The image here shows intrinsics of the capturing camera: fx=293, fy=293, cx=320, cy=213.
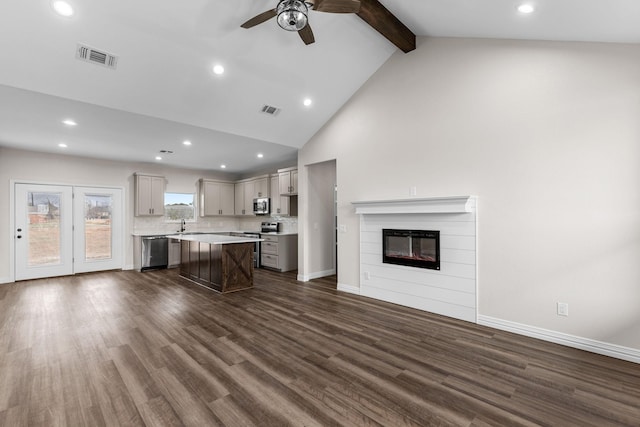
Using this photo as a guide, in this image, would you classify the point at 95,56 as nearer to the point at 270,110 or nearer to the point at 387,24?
the point at 270,110

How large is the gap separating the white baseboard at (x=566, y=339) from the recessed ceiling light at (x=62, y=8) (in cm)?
526

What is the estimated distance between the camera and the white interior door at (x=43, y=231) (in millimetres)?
6078

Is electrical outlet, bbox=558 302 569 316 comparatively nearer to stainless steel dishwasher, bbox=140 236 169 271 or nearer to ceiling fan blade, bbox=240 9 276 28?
ceiling fan blade, bbox=240 9 276 28

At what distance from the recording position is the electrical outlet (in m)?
2.98

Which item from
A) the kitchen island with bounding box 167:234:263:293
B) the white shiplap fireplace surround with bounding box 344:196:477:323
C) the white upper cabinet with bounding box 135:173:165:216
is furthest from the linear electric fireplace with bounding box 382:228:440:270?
the white upper cabinet with bounding box 135:173:165:216

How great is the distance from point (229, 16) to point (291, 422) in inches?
146

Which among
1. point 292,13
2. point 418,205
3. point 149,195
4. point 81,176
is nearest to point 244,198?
point 149,195

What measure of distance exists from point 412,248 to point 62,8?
4.61m

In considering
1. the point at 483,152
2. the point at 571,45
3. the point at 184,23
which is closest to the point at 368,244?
the point at 483,152

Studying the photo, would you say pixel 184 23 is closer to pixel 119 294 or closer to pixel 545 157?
pixel 545 157

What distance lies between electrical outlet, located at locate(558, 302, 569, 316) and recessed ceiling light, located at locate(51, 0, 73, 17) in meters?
5.48

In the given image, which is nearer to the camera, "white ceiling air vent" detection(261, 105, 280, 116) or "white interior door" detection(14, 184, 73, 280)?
"white ceiling air vent" detection(261, 105, 280, 116)

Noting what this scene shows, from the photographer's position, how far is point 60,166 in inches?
258

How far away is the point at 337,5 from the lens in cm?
251
